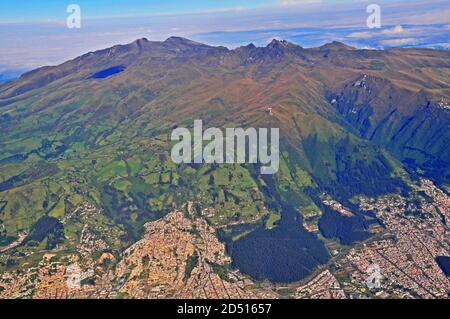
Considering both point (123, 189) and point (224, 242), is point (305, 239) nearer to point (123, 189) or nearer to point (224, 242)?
point (224, 242)

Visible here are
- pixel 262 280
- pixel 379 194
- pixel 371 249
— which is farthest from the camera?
pixel 379 194

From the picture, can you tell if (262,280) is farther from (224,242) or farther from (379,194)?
(379,194)

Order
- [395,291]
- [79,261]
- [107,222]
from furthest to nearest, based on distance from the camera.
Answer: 1. [107,222]
2. [79,261]
3. [395,291]

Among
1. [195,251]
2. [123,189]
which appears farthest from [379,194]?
[123,189]

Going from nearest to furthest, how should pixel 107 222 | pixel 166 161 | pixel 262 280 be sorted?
pixel 262 280
pixel 107 222
pixel 166 161
